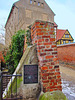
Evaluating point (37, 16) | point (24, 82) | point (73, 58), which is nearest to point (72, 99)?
point (24, 82)

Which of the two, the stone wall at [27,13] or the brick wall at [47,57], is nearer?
the brick wall at [47,57]

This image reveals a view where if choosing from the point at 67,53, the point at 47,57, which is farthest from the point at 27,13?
the point at 47,57

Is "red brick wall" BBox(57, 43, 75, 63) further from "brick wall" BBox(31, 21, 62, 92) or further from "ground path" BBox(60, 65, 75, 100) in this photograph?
"brick wall" BBox(31, 21, 62, 92)

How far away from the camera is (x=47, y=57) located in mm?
2246

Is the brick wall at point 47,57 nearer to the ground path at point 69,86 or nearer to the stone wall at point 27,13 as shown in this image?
the ground path at point 69,86

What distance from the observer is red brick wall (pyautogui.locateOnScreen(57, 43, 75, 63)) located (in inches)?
344

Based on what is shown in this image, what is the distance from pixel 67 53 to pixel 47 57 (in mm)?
7767

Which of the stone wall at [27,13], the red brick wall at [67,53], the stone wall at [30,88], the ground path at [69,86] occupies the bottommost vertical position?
the ground path at [69,86]

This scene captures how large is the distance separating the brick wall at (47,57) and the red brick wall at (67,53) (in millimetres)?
6960

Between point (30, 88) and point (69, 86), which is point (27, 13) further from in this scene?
point (30, 88)

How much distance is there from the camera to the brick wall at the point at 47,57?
218cm

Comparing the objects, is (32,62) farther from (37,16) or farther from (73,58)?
(37,16)

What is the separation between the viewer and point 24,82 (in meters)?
2.18

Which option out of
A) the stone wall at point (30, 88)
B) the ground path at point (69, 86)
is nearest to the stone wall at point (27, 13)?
the ground path at point (69, 86)
